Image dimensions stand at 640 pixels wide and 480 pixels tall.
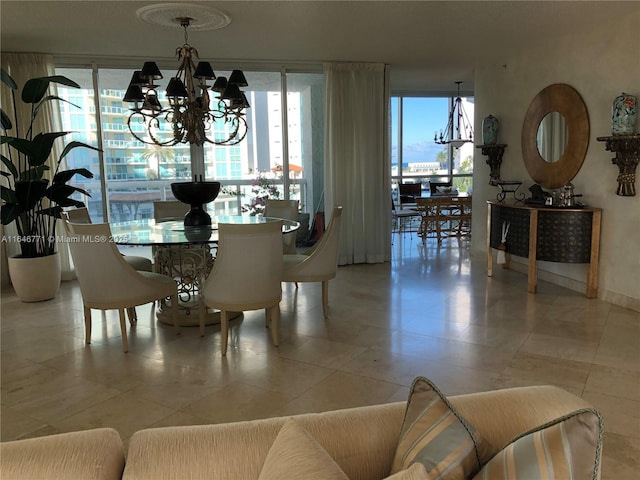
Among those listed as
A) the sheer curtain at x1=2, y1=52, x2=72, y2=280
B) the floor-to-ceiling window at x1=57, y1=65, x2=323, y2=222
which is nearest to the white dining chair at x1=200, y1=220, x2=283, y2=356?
the floor-to-ceiling window at x1=57, y1=65, x2=323, y2=222

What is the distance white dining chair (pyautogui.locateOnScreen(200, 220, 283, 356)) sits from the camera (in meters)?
3.29

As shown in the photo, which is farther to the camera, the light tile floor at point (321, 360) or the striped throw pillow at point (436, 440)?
the light tile floor at point (321, 360)

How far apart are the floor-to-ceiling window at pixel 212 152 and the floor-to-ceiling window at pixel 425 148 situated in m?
3.26

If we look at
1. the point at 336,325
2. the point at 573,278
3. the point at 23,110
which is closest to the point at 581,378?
the point at 336,325

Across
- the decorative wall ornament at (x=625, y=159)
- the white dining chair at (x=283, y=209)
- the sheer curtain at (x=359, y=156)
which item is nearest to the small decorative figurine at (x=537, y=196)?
the decorative wall ornament at (x=625, y=159)

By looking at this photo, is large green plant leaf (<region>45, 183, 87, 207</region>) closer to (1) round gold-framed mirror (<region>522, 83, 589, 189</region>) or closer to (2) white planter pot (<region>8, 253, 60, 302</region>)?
(2) white planter pot (<region>8, 253, 60, 302</region>)

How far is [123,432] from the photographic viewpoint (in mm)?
2514

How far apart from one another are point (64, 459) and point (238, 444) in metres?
0.36

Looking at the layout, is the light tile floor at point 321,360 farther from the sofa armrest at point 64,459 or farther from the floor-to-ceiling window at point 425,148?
the floor-to-ceiling window at point 425,148

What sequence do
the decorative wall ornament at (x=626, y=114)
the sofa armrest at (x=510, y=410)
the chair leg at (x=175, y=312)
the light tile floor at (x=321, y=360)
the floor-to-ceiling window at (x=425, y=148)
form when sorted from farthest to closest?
the floor-to-ceiling window at (x=425, y=148) → the decorative wall ornament at (x=626, y=114) → the chair leg at (x=175, y=312) → the light tile floor at (x=321, y=360) → the sofa armrest at (x=510, y=410)

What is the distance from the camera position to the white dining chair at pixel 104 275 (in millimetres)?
3346

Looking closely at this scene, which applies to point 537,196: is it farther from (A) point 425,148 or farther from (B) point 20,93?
(B) point 20,93

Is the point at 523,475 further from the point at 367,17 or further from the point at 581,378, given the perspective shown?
the point at 367,17

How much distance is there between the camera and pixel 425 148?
949 cm
